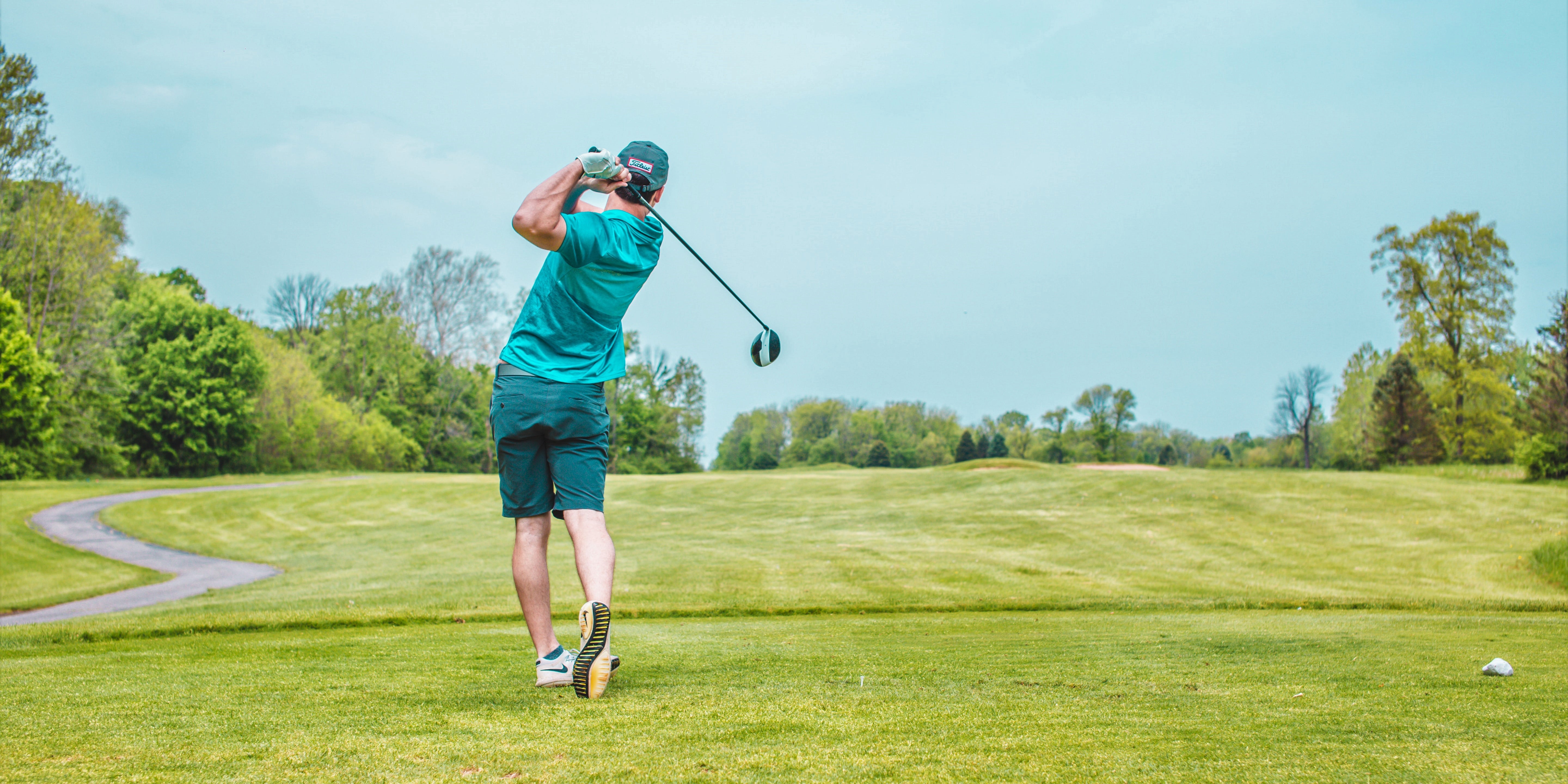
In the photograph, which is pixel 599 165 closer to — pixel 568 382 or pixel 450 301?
pixel 568 382

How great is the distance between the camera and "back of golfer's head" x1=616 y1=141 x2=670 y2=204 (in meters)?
3.56

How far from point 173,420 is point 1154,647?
43.2 metres

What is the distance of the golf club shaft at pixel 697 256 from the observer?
3.59 m

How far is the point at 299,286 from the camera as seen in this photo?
184ft

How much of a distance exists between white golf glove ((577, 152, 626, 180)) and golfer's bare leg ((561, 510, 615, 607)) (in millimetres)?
1269

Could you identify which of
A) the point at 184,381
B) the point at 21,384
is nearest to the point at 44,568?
the point at 21,384

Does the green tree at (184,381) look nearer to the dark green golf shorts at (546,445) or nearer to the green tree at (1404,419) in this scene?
the dark green golf shorts at (546,445)

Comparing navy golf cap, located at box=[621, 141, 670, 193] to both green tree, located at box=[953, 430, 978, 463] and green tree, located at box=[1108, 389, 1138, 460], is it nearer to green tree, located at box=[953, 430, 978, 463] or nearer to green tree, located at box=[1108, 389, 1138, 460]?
green tree, located at box=[953, 430, 978, 463]

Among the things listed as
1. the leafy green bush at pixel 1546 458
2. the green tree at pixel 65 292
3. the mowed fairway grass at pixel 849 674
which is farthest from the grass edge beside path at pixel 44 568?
the leafy green bush at pixel 1546 458

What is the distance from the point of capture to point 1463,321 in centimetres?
3894

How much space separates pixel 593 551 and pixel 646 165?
1.55 m

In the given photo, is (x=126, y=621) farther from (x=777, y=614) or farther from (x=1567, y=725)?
(x=1567, y=725)

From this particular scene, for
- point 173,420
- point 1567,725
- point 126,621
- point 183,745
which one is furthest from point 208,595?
point 173,420

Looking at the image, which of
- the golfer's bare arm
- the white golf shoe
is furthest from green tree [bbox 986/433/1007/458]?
the golfer's bare arm
